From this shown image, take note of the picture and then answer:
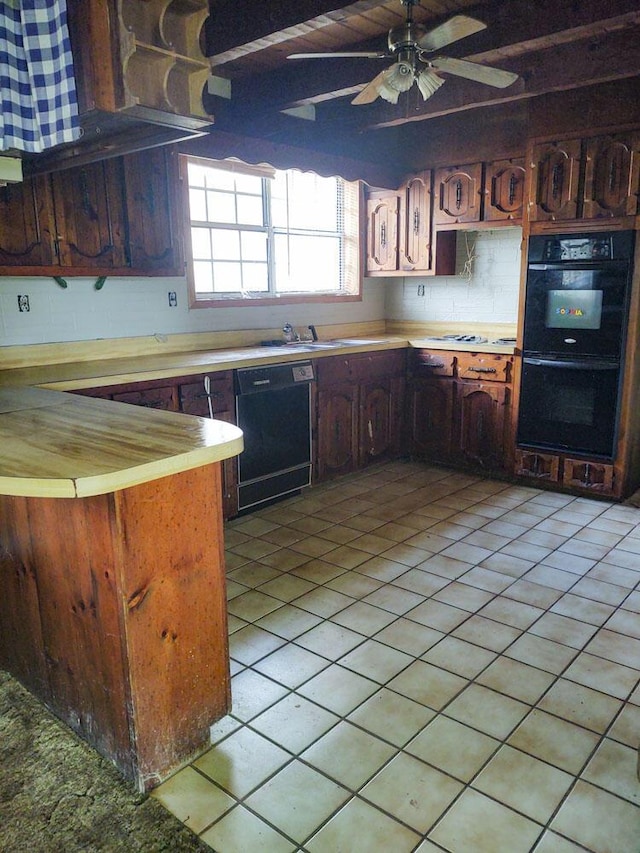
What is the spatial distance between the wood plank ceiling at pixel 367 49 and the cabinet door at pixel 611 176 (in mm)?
371

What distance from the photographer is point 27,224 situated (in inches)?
119

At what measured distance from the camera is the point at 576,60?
3389 millimetres

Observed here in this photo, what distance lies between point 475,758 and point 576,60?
340 cm

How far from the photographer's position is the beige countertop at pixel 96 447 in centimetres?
149

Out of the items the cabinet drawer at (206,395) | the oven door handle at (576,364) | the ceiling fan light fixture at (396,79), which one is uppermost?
the ceiling fan light fixture at (396,79)

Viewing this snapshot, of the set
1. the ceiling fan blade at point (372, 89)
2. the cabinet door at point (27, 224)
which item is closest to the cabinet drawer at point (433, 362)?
the ceiling fan blade at point (372, 89)

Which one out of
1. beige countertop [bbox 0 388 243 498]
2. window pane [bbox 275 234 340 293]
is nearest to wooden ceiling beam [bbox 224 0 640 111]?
window pane [bbox 275 234 340 293]

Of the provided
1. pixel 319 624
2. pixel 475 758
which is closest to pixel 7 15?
pixel 319 624

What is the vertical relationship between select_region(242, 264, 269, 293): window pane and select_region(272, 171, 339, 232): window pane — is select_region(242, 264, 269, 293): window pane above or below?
below

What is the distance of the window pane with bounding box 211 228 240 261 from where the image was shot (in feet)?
14.3

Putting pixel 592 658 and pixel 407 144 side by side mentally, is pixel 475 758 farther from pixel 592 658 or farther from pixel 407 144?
pixel 407 144

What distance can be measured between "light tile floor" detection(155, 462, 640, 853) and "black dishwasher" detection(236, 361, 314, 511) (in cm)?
30

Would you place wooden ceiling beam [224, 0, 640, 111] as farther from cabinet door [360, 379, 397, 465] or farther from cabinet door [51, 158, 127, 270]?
cabinet door [360, 379, 397, 465]

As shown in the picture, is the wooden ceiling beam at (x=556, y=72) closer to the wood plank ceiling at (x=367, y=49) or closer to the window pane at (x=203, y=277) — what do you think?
the wood plank ceiling at (x=367, y=49)
